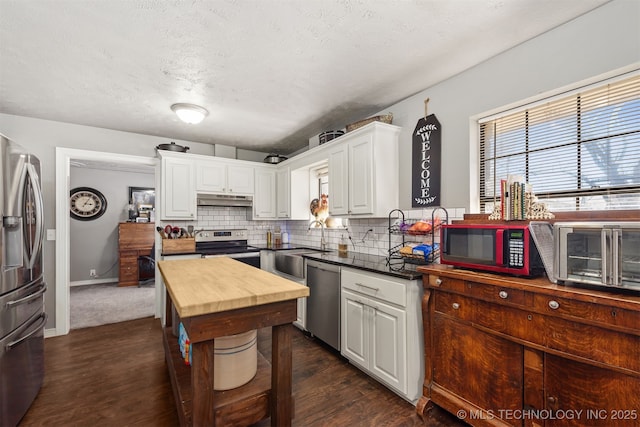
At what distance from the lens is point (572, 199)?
179cm

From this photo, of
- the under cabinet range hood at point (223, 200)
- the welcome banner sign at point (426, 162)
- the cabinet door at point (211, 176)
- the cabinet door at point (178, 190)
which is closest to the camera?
the welcome banner sign at point (426, 162)

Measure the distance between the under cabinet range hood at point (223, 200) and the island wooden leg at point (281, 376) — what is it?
3.09 metres

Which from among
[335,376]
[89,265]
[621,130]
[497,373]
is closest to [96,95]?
[335,376]

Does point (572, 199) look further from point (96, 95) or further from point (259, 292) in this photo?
Answer: point (96, 95)

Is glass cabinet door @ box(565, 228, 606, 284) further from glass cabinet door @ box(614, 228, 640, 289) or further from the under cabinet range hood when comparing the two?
the under cabinet range hood

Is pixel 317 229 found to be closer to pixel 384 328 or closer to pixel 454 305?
pixel 384 328

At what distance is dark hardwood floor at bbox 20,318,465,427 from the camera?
1896 millimetres

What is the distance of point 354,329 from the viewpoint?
2.45m

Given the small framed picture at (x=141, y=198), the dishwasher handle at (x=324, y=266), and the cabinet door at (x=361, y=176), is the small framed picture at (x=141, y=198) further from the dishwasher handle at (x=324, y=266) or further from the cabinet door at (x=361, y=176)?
the cabinet door at (x=361, y=176)

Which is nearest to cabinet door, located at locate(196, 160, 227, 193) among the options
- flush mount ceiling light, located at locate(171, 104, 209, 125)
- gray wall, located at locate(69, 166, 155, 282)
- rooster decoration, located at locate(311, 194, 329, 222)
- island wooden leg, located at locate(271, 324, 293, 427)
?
flush mount ceiling light, located at locate(171, 104, 209, 125)

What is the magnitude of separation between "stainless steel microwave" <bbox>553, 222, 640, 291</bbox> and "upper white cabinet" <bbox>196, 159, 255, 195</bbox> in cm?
375

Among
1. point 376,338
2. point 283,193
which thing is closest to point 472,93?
point 376,338

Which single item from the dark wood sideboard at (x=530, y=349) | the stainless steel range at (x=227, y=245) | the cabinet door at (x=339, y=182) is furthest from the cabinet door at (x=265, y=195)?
the dark wood sideboard at (x=530, y=349)

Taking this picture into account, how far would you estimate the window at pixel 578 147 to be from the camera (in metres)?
1.59
